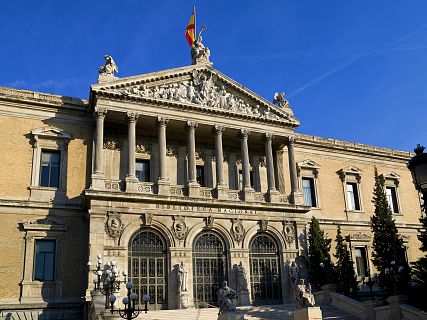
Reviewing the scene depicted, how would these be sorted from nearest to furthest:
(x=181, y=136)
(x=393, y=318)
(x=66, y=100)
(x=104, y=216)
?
(x=393, y=318) < (x=104, y=216) < (x=66, y=100) < (x=181, y=136)

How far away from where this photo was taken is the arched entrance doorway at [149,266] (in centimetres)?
2534

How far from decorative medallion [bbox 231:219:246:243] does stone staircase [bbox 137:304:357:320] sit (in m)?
4.09

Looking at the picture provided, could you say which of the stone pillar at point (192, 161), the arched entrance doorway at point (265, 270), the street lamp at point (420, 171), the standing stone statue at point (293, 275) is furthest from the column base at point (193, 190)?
the street lamp at point (420, 171)

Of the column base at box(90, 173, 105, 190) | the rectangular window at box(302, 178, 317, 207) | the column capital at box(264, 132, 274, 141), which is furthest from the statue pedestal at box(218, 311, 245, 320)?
the rectangular window at box(302, 178, 317, 207)

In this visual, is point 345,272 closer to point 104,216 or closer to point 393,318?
point 393,318

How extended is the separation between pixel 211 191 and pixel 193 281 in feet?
17.3

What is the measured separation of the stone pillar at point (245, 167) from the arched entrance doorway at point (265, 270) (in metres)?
2.50

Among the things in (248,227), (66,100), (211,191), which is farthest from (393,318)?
(66,100)

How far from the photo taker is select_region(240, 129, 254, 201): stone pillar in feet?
95.6

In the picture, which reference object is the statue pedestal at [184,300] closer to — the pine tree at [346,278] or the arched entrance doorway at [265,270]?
the arched entrance doorway at [265,270]

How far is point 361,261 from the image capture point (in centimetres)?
3538

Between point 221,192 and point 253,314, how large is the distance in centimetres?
739

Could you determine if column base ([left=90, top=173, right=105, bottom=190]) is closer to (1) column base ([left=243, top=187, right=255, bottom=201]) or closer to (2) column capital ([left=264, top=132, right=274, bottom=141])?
(1) column base ([left=243, top=187, right=255, bottom=201])

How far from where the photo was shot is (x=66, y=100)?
92.9 feet
